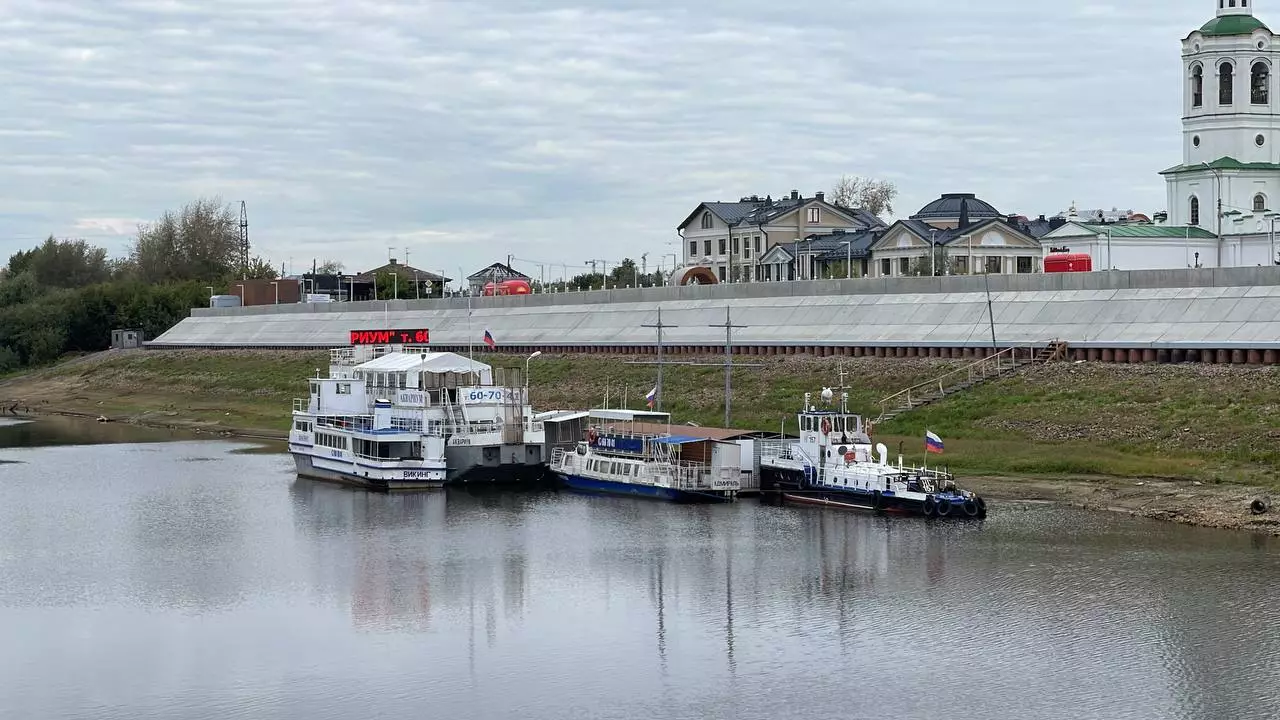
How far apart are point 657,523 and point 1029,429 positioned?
20.6 metres

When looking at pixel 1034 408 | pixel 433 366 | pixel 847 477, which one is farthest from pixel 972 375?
pixel 433 366

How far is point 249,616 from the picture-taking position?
2079 inches

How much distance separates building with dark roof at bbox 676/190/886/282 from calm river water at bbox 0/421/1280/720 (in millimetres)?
94521

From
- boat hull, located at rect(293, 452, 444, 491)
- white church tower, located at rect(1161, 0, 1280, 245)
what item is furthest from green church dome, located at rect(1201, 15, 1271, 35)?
boat hull, located at rect(293, 452, 444, 491)

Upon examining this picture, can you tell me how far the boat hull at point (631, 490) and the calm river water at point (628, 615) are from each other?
5.06ft

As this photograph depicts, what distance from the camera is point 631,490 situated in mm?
77188

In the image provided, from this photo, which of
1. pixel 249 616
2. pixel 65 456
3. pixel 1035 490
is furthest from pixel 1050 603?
pixel 65 456

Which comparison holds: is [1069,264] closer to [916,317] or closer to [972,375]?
[916,317]

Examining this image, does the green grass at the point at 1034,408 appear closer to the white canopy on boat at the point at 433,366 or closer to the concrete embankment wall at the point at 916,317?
the concrete embankment wall at the point at 916,317

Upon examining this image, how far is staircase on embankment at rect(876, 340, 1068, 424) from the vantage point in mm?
87625

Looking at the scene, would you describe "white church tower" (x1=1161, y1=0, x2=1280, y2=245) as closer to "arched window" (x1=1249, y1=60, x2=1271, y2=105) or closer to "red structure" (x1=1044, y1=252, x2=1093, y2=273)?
"arched window" (x1=1249, y1=60, x2=1271, y2=105)

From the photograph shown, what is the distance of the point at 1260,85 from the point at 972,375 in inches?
2126

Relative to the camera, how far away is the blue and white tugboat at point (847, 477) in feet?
222

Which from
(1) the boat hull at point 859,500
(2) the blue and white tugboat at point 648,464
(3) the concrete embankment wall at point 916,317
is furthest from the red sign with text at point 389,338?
(3) the concrete embankment wall at point 916,317
